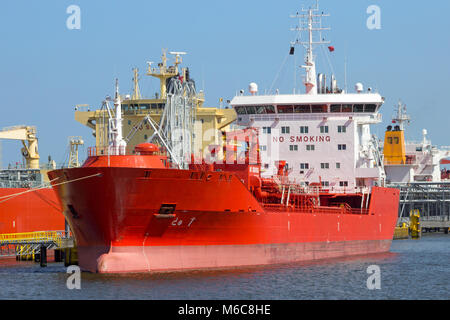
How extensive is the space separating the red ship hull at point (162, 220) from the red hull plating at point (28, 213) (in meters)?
10.00

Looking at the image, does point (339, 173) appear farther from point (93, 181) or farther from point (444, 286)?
point (93, 181)

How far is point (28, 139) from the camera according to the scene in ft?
156

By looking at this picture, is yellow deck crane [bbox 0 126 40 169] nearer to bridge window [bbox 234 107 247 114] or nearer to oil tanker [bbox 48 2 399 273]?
oil tanker [bbox 48 2 399 273]

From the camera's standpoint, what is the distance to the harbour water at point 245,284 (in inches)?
891

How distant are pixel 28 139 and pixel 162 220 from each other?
79.0ft

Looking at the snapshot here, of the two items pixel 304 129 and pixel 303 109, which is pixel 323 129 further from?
pixel 303 109

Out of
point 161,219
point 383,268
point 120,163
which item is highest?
point 120,163

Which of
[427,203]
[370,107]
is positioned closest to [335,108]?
[370,107]

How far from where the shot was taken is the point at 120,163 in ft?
83.9

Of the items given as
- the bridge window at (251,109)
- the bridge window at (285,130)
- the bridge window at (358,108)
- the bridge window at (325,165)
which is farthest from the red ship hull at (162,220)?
the bridge window at (358,108)

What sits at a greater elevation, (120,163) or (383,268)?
(120,163)
